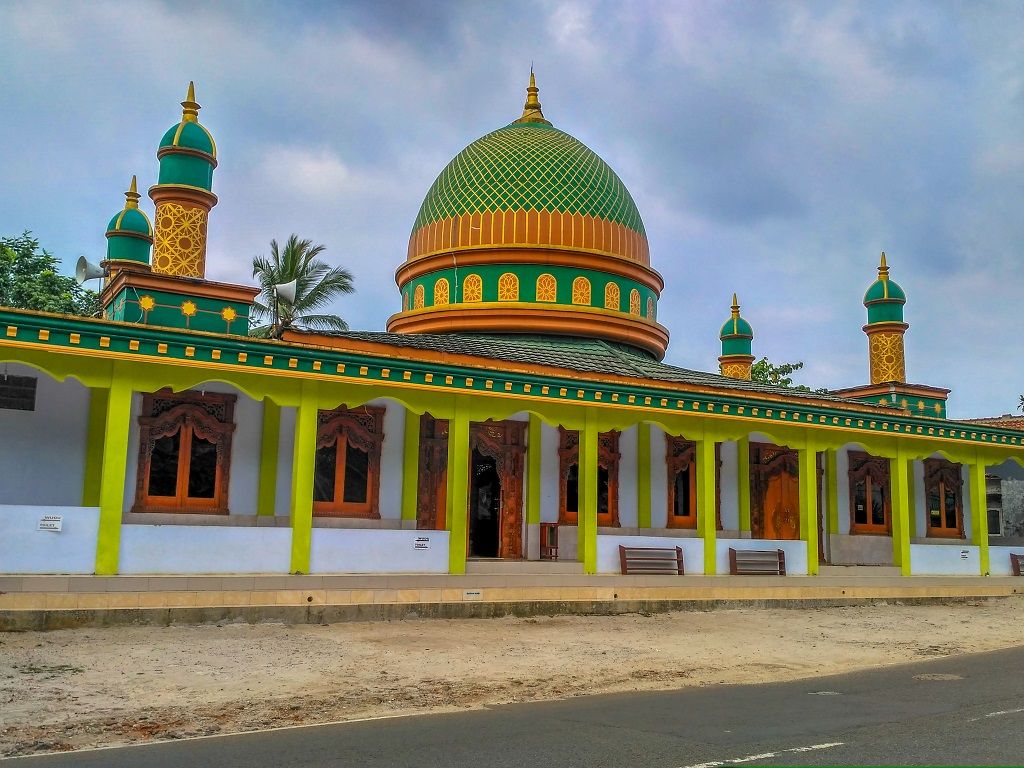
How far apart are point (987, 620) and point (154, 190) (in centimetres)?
1494

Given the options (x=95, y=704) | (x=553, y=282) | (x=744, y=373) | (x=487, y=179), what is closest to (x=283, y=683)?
(x=95, y=704)

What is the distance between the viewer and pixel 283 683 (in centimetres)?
852

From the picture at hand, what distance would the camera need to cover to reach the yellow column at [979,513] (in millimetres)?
19359

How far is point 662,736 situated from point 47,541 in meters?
8.19

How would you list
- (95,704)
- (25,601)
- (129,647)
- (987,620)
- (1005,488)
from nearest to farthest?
(95,704), (129,647), (25,601), (987,620), (1005,488)

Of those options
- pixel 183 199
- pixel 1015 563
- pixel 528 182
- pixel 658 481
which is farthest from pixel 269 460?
pixel 1015 563

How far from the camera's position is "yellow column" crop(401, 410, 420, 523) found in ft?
50.5

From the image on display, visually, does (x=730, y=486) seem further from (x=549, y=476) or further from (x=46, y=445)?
(x=46, y=445)

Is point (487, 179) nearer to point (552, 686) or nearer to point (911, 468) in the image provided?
point (911, 468)

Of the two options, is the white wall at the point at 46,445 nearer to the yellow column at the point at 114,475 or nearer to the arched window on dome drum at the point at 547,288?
the yellow column at the point at 114,475

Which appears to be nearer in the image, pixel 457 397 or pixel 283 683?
pixel 283 683

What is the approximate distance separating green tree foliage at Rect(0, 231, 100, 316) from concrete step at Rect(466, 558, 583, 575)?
1749 centimetres

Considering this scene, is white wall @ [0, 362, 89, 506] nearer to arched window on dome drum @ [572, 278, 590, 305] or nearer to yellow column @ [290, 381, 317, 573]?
yellow column @ [290, 381, 317, 573]

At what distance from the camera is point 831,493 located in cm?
2019
